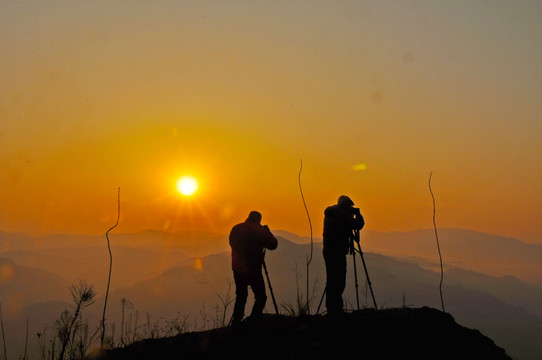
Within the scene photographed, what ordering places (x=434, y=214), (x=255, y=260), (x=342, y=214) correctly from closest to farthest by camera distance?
(x=255, y=260), (x=342, y=214), (x=434, y=214)

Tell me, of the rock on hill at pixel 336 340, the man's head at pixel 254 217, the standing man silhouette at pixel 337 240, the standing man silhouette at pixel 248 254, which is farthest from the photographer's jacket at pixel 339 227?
the man's head at pixel 254 217

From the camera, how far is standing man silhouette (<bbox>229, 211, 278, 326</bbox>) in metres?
10.8

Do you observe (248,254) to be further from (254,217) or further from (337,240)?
(337,240)

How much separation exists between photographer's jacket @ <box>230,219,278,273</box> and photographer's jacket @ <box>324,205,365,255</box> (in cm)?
135

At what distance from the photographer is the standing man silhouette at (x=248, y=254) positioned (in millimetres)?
10758

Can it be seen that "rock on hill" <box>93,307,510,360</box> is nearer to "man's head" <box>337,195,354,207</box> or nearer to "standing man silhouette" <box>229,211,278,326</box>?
"standing man silhouette" <box>229,211,278,326</box>

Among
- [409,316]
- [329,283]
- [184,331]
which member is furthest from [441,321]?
[184,331]

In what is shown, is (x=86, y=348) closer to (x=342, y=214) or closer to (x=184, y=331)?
(x=184, y=331)

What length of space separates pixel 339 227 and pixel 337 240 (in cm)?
30

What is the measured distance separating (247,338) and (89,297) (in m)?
3.54

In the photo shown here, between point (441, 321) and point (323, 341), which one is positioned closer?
point (323, 341)

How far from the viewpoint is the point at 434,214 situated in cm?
1312

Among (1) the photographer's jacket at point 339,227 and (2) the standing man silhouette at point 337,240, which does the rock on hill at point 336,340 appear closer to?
(2) the standing man silhouette at point 337,240

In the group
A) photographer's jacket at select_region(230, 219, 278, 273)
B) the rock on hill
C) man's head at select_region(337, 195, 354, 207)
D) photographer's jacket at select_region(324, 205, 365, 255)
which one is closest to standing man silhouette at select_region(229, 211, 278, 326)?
photographer's jacket at select_region(230, 219, 278, 273)
